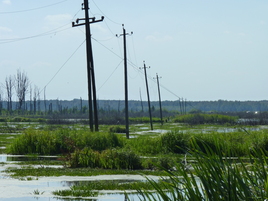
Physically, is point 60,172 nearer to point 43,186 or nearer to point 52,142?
point 43,186

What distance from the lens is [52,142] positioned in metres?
29.7

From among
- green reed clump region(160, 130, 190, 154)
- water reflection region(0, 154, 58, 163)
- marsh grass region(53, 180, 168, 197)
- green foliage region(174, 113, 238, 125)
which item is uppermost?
green foliage region(174, 113, 238, 125)

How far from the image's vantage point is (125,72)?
4394cm

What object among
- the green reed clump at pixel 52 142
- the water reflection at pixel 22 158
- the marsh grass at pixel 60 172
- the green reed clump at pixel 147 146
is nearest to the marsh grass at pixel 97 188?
the marsh grass at pixel 60 172

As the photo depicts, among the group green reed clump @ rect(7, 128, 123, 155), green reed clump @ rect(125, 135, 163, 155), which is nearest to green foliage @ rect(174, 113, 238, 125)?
green reed clump @ rect(125, 135, 163, 155)

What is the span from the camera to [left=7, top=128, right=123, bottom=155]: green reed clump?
29281mm

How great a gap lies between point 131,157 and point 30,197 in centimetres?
852

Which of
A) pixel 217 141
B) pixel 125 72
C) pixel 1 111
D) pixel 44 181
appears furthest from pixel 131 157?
pixel 1 111

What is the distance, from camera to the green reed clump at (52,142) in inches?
1153

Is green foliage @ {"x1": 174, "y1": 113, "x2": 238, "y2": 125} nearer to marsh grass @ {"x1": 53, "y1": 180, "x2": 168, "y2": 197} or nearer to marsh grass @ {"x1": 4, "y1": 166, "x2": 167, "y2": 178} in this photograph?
marsh grass @ {"x1": 4, "y1": 166, "x2": 167, "y2": 178}

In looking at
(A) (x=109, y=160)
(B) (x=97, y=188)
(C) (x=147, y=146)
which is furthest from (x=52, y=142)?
(B) (x=97, y=188)

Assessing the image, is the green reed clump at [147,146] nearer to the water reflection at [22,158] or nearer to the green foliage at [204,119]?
the water reflection at [22,158]

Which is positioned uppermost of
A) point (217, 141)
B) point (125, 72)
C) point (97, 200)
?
point (125, 72)

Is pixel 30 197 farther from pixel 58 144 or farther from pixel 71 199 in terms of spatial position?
pixel 58 144
